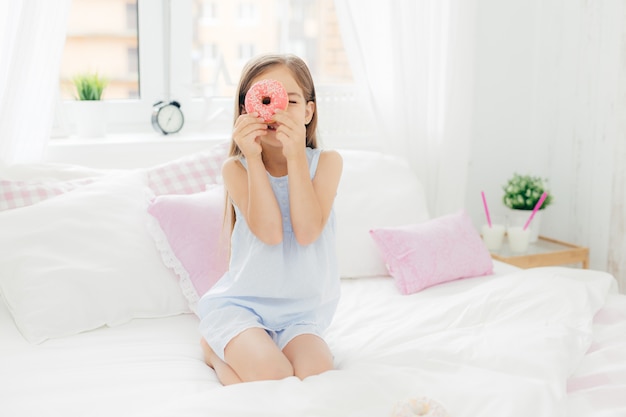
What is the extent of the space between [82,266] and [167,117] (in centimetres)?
97

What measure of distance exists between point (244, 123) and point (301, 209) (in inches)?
9.1

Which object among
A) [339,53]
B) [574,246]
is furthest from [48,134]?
[574,246]

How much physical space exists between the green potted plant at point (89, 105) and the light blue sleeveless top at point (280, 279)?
1.00 metres

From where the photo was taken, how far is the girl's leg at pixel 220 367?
1.48 metres

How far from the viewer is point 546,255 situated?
2629mm

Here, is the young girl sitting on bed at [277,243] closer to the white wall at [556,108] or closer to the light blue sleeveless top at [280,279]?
the light blue sleeveless top at [280,279]

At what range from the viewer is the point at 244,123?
5.20 feet

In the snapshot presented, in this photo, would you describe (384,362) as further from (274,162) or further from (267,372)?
(274,162)

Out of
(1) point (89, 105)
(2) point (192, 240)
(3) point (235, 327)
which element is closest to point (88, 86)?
(1) point (89, 105)

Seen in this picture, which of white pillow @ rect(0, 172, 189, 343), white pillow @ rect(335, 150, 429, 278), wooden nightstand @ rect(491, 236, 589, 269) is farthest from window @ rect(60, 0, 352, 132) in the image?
wooden nightstand @ rect(491, 236, 589, 269)

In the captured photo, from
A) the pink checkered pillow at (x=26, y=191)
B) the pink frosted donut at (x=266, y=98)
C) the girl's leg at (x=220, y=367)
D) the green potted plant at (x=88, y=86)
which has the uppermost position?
the green potted plant at (x=88, y=86)

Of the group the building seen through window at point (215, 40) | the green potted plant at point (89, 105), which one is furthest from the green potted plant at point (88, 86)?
the building seen through window at point (215, 40)

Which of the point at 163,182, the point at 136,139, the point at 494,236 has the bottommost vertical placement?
the point at 494,236

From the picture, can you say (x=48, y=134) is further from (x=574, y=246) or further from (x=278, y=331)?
(x=574, y=246)
